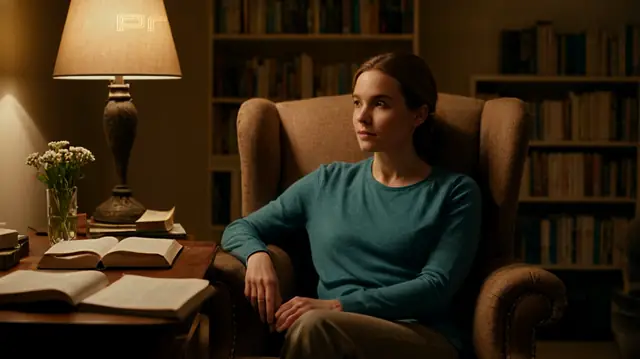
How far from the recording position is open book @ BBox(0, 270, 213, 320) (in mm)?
1349

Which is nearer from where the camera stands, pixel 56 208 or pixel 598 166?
pixel 56 208

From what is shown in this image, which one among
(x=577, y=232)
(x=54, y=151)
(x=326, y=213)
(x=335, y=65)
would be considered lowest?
(x=577, y=232)

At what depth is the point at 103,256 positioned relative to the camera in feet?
5.79

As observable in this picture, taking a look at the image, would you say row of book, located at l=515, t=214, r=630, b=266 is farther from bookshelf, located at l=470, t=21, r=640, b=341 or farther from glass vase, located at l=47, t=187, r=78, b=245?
glass vase, located at l=47, t=187, r=78, b=245

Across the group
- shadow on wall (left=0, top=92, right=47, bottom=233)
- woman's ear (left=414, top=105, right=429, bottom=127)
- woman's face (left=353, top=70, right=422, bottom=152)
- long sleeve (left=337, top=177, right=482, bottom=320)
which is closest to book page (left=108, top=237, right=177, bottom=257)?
long sleeve (left=337, top=177, right=482, bottom=320)

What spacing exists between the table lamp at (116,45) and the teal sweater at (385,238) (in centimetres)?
52

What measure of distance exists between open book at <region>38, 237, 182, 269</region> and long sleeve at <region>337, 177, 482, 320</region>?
40 centimetres

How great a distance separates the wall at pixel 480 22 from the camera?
4.07 metres

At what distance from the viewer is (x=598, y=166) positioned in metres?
3.86

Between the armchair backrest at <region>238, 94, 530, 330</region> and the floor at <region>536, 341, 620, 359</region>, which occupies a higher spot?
the armchair backrest at <region>238, 94, 530, 330</region>

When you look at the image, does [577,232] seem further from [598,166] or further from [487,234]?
[487,234]

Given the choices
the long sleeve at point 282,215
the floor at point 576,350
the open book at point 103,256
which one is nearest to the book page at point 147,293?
the open book at point 103,256

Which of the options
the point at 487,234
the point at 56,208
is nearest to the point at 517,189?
the point at 487,234

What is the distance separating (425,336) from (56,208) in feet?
3.12
